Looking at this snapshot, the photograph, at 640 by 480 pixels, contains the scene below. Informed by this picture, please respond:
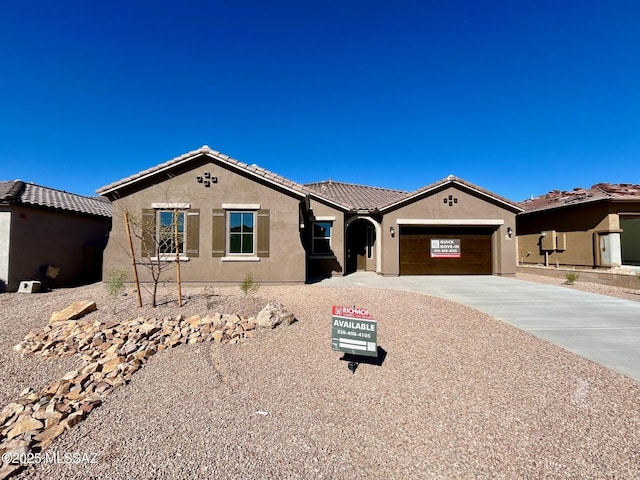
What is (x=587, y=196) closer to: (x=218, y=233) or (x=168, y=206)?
(x=218, y=233)

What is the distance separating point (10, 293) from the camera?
9328 millimetres

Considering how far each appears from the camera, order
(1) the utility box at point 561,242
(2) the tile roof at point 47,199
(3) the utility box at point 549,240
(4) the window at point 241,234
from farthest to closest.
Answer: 1. (3) the utility box at point 549,240
2. (1) the utility box at point 561,242
3. (4) the window at point 241,234
4. (2) the tile roof at point 47,199

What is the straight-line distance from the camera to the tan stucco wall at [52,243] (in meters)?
9.66

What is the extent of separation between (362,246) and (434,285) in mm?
5084

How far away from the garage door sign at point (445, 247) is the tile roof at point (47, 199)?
51.8 ft

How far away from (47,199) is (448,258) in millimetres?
17691

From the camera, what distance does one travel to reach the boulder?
5.52 m

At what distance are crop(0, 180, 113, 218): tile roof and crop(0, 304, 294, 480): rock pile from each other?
6795 mm

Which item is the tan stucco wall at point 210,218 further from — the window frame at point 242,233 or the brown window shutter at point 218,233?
the window frame at point 242,233

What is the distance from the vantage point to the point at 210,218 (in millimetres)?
10359

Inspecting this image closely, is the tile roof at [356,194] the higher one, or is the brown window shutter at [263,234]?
the tile roof at [356,194]

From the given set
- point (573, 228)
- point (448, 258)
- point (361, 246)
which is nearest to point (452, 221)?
point (448, 258)

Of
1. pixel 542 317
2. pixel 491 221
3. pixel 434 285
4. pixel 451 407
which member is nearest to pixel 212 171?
pixel 434 285

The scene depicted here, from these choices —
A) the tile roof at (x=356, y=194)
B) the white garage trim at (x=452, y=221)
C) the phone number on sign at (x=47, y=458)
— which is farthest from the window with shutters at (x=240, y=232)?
the phone number on sign at (x=47, y=458)
